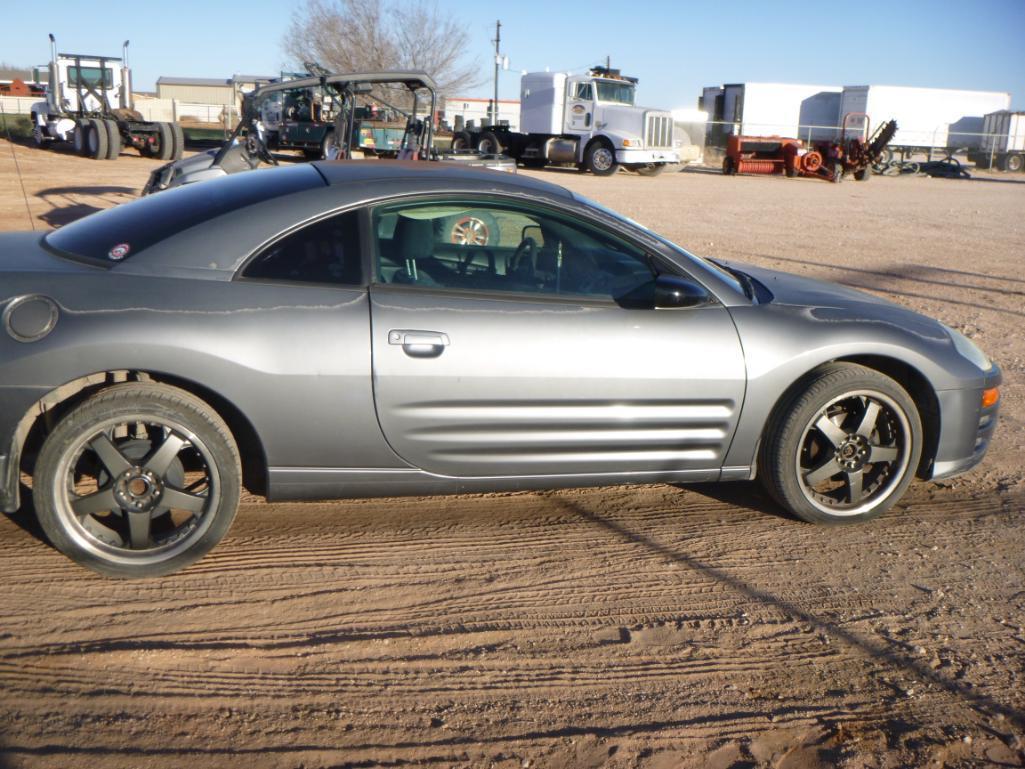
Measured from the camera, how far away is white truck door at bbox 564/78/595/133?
102ft

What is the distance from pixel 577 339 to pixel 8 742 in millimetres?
2348

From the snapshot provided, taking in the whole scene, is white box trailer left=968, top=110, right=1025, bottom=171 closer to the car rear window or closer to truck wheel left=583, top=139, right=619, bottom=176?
truck wheel left=583, top=139, right=619, bottom=176

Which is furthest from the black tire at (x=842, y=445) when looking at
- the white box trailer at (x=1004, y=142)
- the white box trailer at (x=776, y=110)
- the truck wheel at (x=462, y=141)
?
the white box trailer at (x=1004, y=142)

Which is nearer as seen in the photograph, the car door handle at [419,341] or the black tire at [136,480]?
the black tire at [136,480]

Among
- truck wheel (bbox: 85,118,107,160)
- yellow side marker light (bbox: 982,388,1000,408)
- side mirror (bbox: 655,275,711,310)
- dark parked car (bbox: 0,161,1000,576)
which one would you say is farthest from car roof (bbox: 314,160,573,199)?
truck wheel (bbox: 85,118,107,160)

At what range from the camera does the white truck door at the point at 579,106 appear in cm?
3112

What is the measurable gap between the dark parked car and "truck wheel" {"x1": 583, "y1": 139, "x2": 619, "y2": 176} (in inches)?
1060

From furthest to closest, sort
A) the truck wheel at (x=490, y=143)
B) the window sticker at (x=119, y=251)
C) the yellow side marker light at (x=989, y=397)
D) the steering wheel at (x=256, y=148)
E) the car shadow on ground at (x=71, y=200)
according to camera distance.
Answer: the truck wheel at (x=490, y=143) → the car shadow on ground at (x=71, y=200) → the steering wheel at (x=256, y=148) → the yellow side marker light at (x=989, y=397) → the window sticker at (x=119, y=251)

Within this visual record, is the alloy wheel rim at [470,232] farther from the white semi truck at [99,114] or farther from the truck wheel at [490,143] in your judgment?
the truck wheel at [490,143]

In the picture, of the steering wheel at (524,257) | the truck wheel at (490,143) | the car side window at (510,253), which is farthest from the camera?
the truck wheel at (490,143)

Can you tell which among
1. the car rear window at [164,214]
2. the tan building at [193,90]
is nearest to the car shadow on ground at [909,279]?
the car rear window at [164,214]

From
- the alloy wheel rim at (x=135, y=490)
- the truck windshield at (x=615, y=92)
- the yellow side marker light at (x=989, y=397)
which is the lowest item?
the alloy wheel rim at (x=135, y=490)

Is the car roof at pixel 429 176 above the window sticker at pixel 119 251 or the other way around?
above

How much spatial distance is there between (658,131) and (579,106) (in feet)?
8.53
